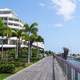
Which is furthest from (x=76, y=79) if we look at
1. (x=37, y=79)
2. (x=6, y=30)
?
(x=6, y=30)

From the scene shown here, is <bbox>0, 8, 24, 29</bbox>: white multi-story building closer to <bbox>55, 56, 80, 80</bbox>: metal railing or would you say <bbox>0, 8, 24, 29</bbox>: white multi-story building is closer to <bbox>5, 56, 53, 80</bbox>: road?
<bbox>5, 56, 53, 80</bbox>: road

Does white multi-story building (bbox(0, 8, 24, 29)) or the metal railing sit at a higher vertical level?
white multi-story building (bbox(0, 8, 24, 29))

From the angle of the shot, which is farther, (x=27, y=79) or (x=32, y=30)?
(x=32, y=30)

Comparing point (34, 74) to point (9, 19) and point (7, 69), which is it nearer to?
point (7, 69)

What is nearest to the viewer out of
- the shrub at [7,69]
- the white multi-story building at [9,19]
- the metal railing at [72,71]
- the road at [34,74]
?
the metal railing at [72,71]

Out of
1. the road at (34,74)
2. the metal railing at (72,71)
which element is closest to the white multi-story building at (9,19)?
the road at (34,74)

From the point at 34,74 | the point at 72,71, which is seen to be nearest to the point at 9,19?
the point at 34,74

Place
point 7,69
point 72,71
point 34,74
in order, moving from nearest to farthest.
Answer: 1. point 72,71
2. point 34,74
3. point 7,69

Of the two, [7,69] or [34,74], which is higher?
[7,69]

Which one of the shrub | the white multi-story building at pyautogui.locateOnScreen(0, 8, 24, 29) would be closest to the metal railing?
the shrub

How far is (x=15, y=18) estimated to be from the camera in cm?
13700

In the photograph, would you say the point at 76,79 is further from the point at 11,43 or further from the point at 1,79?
the point at 11,43

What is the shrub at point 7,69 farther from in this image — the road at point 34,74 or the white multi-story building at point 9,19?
the white multi-story building at point 9,19

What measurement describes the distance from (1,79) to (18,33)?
5302 centimetres
